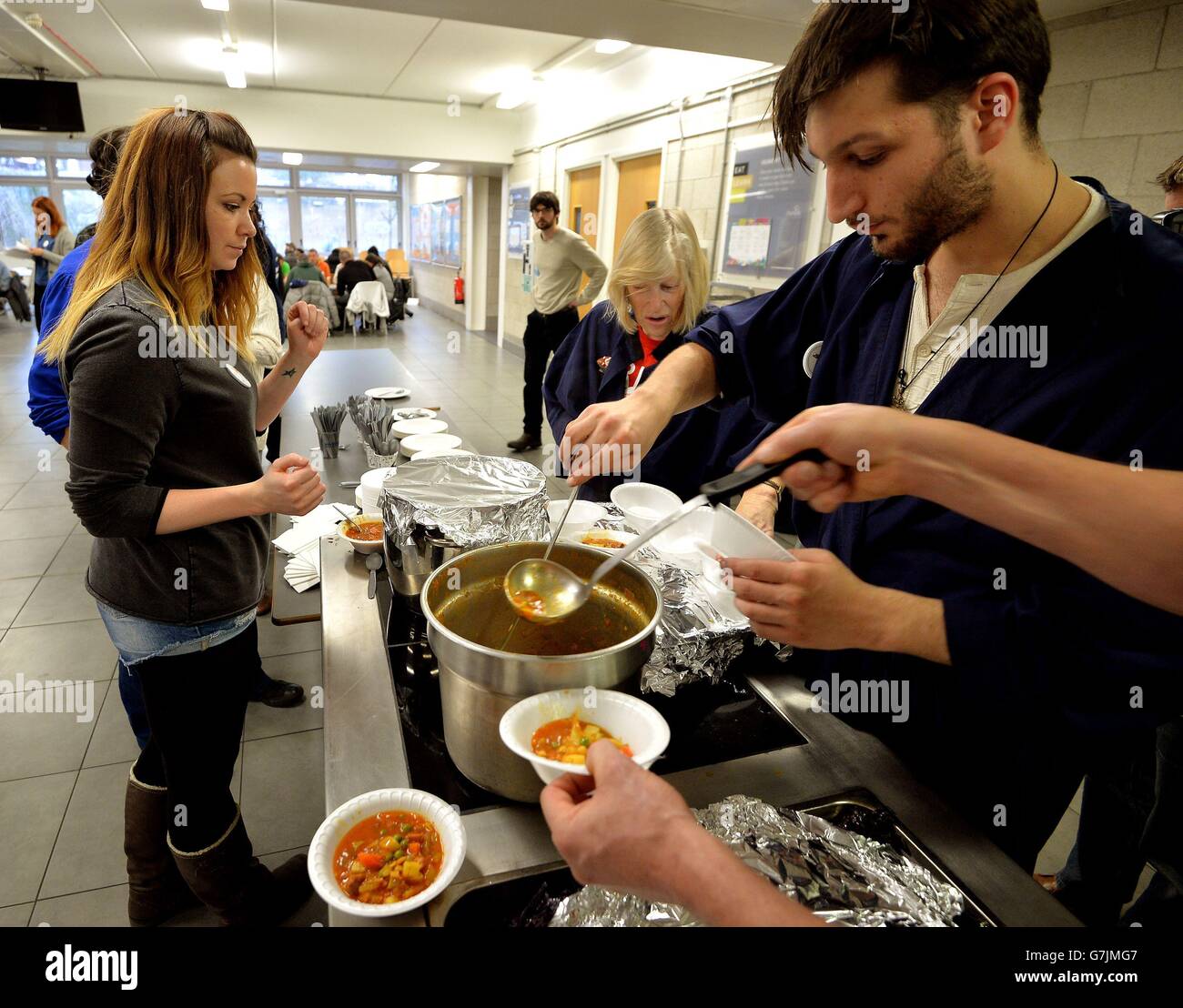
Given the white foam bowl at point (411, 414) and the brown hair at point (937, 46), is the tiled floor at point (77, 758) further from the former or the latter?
the brown hair at point (937, 46)

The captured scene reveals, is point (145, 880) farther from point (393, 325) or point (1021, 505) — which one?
point (393, 325)

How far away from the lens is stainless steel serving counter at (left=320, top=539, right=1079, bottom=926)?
0.86 m

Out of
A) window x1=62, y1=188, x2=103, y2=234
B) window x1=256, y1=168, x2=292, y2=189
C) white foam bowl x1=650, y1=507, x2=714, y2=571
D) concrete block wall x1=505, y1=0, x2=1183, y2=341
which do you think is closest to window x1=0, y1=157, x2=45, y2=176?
window x1=62, y1=188, x2=103, y2=234

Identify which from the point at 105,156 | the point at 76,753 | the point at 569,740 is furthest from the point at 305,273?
the point at 569,740

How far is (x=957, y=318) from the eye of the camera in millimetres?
1063

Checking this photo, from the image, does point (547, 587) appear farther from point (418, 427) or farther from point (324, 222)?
point (324, 222)

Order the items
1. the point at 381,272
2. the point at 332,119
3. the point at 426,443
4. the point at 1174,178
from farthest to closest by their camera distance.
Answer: the point at 381,272 < the point at 332,119 < the point at 426,443 < the point at 1174,178

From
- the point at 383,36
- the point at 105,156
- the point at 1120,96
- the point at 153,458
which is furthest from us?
the point at 383,36

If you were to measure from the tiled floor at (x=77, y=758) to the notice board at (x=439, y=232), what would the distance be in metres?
10.6

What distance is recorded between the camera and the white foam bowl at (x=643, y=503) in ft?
5.25

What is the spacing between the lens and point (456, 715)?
950mm

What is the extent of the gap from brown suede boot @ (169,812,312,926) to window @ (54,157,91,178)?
17509mm

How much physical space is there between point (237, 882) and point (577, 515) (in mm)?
1206
